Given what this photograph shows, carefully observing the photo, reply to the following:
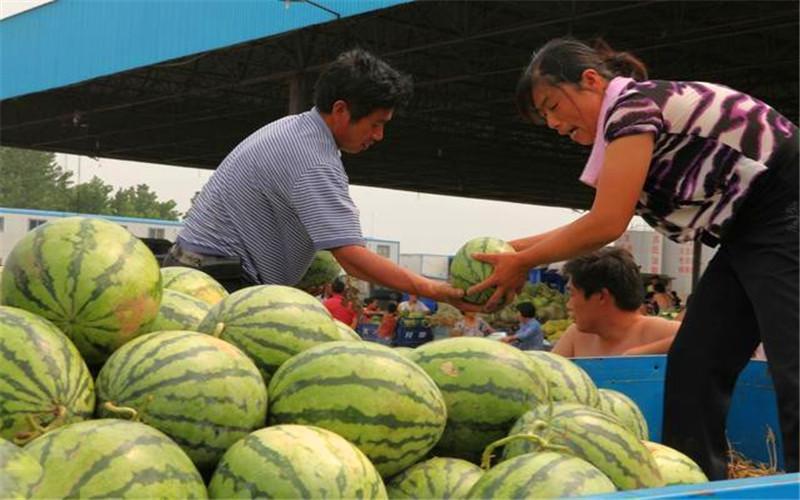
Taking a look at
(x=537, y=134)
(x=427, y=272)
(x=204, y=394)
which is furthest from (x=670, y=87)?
(x=427, y=272)

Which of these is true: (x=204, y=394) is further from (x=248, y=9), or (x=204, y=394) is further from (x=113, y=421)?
(x=248, y=9)

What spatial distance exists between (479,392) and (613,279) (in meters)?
2.49

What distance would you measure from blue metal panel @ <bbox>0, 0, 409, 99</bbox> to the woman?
27.3 ft

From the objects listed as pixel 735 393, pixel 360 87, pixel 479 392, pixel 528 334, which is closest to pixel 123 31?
pixel 528 334

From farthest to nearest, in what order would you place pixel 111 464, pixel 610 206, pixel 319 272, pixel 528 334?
pixel 528 334 → pixel 319 272 → pixel 610 206 → pixel 111 464

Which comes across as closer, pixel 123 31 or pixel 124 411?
pixel 124 411

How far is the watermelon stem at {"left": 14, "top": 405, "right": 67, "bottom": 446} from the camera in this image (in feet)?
4.91

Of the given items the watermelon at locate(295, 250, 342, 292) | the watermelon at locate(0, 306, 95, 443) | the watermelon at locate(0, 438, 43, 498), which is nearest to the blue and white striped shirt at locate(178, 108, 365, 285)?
the watermelon at locate(295, 250, 342, 292)

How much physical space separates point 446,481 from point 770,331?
4.24 ft

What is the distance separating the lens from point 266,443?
1475 millimetres

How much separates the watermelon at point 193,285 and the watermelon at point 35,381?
0.71 m

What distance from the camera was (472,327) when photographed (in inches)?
435

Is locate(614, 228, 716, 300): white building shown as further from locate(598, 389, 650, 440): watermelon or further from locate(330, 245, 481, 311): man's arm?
locate(598, 389, 650, 440): watermelon

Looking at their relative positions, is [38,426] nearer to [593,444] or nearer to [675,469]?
[593,444]
